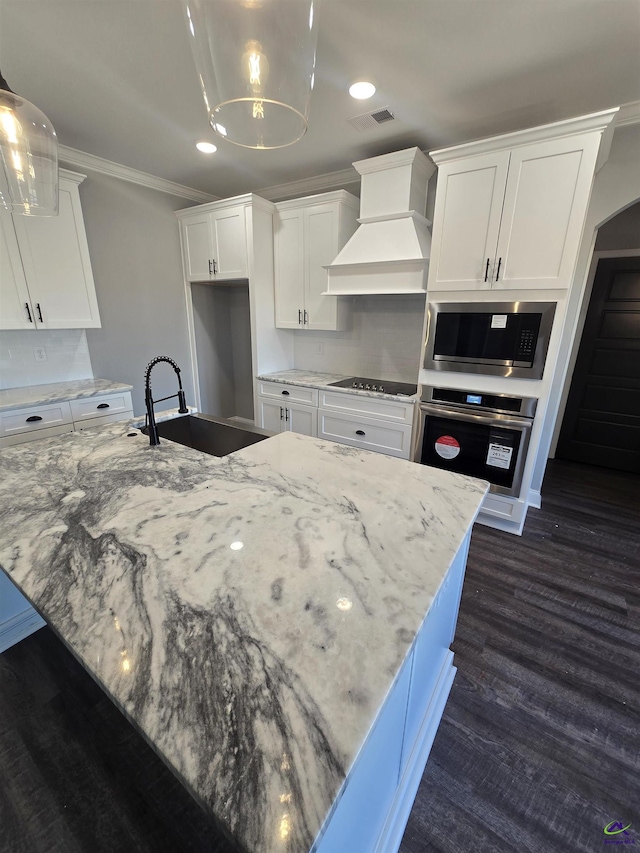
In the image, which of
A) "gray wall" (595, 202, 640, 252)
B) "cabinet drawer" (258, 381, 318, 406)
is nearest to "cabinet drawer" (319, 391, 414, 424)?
"cabinet drawer" (258, 381, 318, 406)

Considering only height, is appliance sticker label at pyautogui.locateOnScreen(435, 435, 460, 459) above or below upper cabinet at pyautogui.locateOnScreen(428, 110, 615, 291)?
below

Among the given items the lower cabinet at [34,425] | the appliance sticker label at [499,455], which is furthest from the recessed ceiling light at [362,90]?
the lower cabinet at [34,425]

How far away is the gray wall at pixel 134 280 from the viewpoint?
3.20m

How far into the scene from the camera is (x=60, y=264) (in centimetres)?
278

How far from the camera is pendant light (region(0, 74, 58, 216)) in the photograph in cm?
117

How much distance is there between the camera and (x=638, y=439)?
11.6 feet

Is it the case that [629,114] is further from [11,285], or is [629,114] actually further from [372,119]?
[11,285]

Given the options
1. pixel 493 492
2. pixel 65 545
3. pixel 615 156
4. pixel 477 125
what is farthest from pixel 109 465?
pixel 615 156

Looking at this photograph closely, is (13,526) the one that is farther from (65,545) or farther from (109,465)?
(109,465)

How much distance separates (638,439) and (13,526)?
4728mm

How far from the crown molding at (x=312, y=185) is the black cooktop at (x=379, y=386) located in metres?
1.77

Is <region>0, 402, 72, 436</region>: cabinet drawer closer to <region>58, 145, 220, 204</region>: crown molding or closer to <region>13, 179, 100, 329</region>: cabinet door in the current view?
<region>13, 179, 100, 329</region>: cabinet door

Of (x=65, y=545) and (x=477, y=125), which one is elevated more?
(x=477, y=125)

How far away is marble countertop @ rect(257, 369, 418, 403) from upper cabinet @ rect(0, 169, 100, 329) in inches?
65.0
